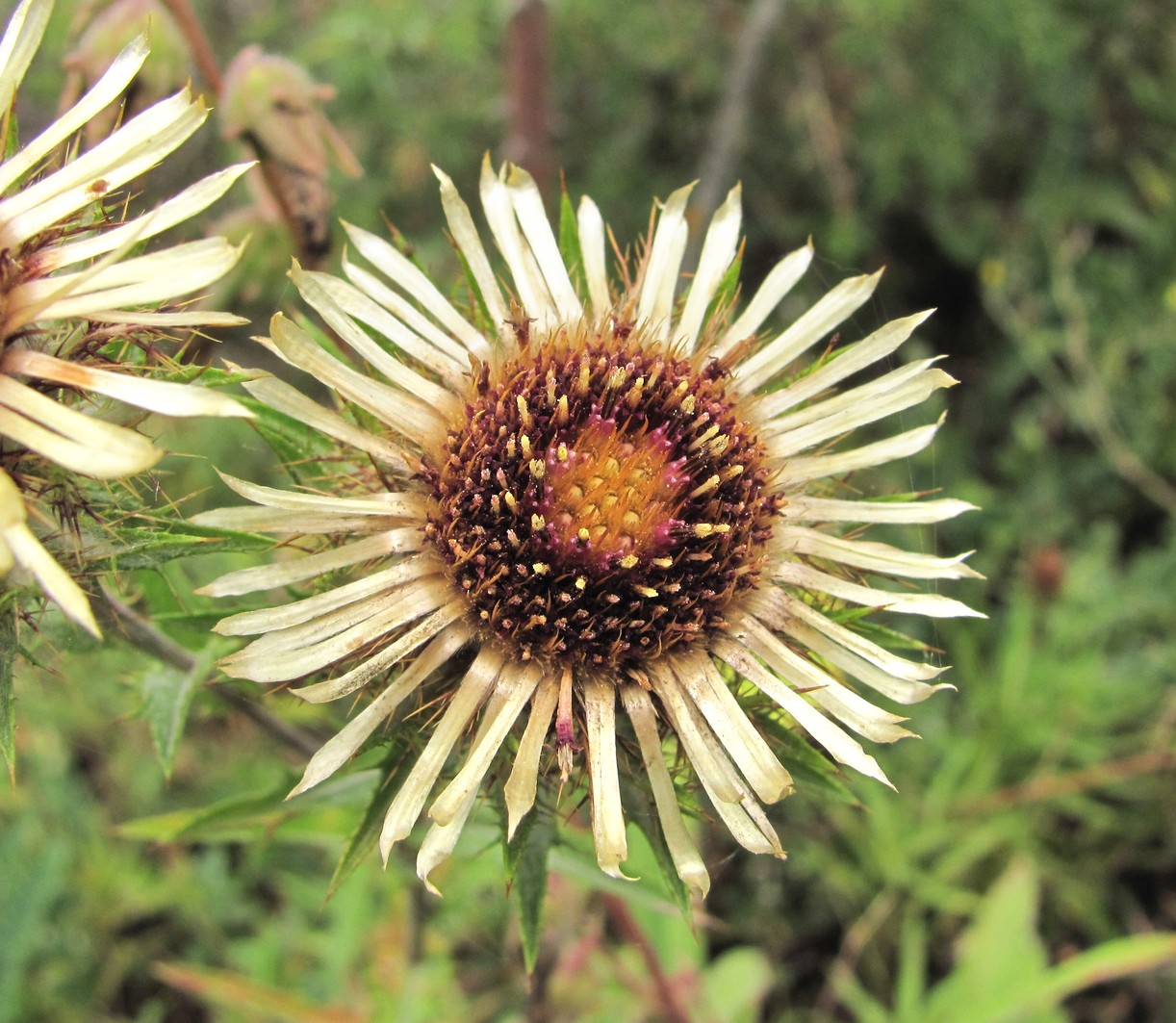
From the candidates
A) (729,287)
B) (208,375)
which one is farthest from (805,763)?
(208,375)

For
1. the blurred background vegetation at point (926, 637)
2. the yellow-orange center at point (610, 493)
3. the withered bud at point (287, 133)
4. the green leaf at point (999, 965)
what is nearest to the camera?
the yellow-orange center at point (610, 493)

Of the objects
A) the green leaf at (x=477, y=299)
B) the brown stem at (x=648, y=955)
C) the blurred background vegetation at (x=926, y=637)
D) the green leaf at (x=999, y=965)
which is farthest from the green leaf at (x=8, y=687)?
the green leaf at (x=999, y=965)

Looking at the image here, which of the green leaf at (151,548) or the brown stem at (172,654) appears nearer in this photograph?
the green leaf at (151,548)

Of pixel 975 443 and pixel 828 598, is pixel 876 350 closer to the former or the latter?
pixel 828 598

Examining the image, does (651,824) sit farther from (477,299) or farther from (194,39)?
(194,39)

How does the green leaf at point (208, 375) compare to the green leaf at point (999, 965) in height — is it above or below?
above

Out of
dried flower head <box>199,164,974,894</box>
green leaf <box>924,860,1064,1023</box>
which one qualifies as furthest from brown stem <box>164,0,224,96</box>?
green leaf <box>924,860,1064,1023</box>

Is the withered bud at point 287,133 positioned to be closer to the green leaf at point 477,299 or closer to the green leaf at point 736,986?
the green leaf at point 477,299
